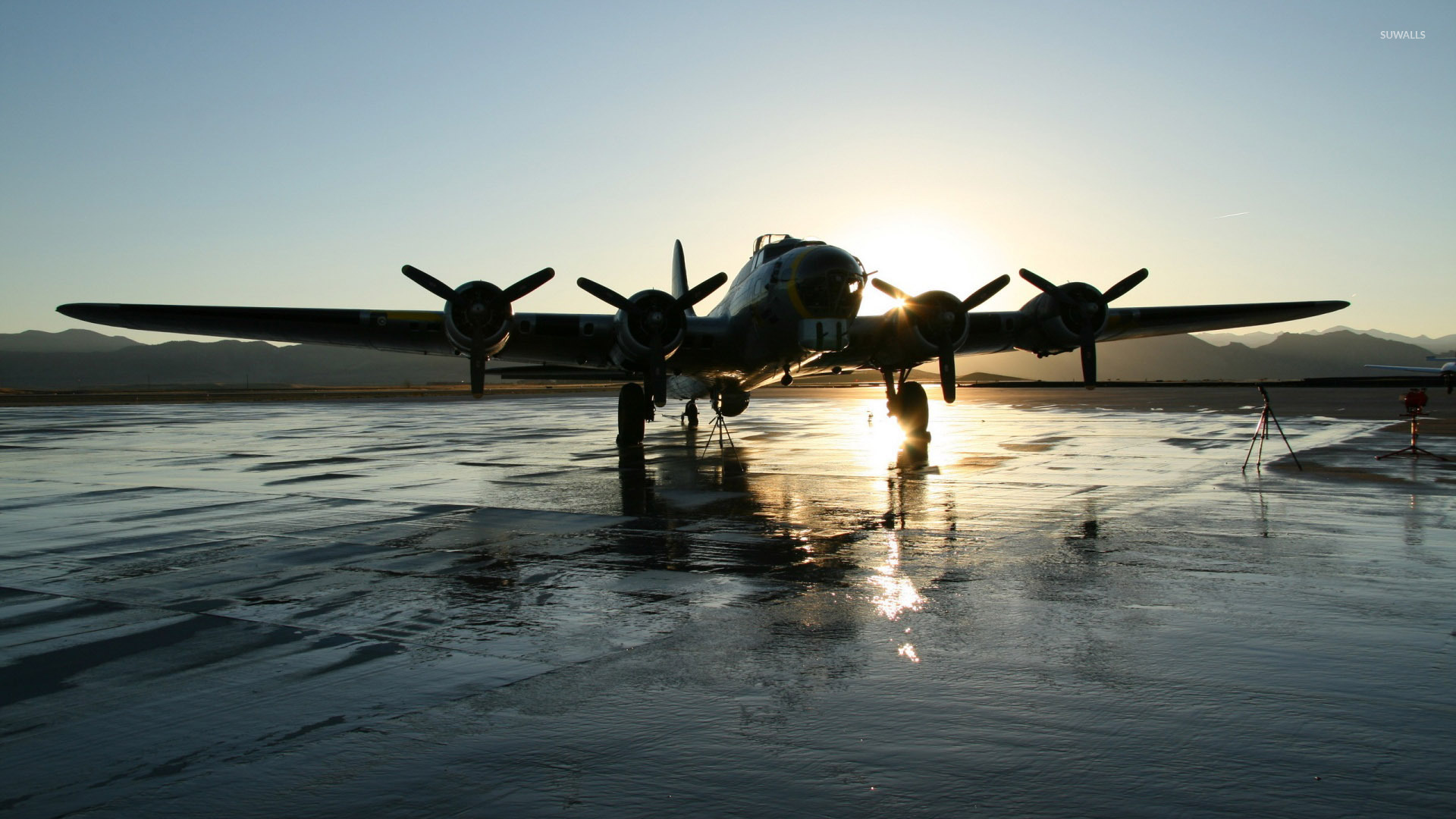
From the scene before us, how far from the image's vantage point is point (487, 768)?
12.6 ft

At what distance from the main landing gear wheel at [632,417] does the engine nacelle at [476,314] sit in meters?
3.52

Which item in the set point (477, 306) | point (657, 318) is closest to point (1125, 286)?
point (657, 318)

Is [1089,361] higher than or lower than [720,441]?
higher

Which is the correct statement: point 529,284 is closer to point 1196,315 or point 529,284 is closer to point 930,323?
point 930,323

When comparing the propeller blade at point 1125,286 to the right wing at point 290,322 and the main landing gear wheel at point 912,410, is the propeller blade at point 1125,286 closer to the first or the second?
the main landing gear wheel at point 912,410

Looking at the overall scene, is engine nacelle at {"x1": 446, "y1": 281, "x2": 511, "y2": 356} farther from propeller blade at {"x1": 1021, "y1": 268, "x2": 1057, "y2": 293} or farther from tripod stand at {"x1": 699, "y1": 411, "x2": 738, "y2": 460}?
propeller blade at {"x1": 1021, "y1": 268, "x2": 1057, "y2": 293}

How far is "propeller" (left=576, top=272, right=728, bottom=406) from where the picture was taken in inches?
829

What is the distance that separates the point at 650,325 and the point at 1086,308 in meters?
11.0

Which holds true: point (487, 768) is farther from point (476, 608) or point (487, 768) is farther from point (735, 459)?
point (735, 459)

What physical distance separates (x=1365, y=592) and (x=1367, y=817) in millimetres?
4188

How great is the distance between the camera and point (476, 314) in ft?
68.3

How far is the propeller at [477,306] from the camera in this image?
20.9m

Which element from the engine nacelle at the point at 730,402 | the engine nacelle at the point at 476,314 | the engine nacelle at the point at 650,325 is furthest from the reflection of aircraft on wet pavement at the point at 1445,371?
the engine nacelle at the point at 476,314

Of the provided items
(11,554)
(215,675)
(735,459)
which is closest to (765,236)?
(735,459)
